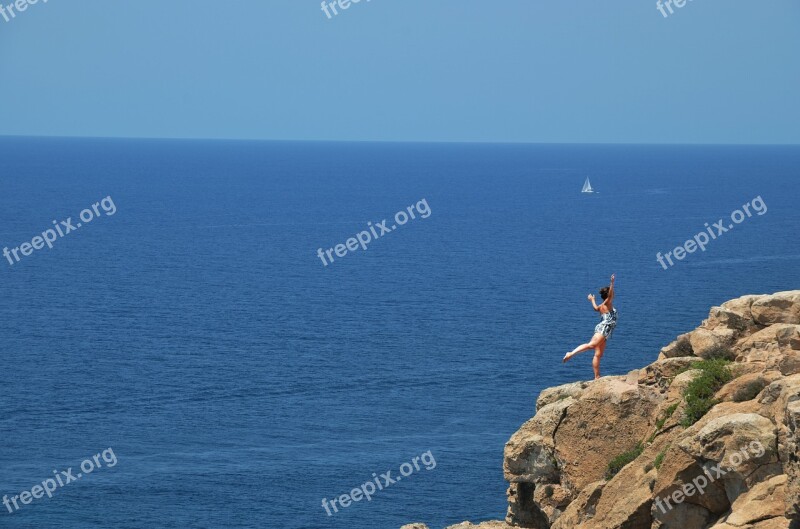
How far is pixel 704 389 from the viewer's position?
2927 cm

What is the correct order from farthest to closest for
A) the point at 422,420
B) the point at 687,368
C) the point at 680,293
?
the point at 680,293 < the point at 422,420 < the point at 687,368

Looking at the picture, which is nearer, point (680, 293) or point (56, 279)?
point (680, 293)

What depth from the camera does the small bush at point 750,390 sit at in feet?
92.0

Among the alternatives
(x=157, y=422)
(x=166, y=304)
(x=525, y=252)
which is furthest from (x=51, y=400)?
(x=525, y=252)

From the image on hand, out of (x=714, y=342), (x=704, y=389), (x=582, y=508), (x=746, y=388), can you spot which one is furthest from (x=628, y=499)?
(x=714, y=342)

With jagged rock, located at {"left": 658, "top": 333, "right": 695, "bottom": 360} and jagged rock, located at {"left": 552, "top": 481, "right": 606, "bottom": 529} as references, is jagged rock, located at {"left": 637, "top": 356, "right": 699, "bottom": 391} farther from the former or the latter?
jagged rock, located at {"left": 552, "top": 481, "right": 606, "bottom": 529}

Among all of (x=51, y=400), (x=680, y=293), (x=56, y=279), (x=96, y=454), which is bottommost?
(x=680, y=293)

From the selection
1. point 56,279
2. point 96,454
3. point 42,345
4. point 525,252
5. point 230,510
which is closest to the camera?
point 230,510

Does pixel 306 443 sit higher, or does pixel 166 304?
pixel 166 304

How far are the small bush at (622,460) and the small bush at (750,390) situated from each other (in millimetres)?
3307

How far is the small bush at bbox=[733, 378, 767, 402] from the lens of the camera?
28.0 meters

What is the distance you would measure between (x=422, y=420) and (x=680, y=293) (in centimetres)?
5695

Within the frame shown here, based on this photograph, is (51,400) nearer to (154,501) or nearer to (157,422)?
(157,422)

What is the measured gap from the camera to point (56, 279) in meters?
168
